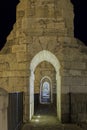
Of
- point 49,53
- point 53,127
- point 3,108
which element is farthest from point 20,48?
point 3,108

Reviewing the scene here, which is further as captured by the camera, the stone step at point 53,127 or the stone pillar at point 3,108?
the stone step at point 53,127

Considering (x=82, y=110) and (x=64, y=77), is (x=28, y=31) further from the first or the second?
(x=82, y=110)

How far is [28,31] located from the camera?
1295cm

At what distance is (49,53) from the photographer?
13039 millimetres

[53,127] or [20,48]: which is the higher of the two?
[20,48]

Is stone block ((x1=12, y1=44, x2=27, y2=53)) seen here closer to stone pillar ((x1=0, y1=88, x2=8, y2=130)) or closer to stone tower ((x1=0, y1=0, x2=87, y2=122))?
stone tower ((x1=0, y1=0, x2=87, y2=122))

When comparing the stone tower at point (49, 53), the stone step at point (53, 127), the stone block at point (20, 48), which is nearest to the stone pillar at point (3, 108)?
the stone step at point (53, 127)

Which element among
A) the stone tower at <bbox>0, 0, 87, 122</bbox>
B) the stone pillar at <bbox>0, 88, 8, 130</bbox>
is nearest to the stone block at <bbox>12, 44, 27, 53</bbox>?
the stone tower at <bbox>0, 0, 87, 122</bbox>

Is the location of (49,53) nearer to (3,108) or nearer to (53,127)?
(53,127)

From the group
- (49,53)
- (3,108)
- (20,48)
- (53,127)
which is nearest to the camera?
(3,108)

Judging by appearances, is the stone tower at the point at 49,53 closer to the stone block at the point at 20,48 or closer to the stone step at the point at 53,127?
the stone block at the point at 20,48

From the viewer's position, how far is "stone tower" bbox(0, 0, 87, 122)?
1268cm

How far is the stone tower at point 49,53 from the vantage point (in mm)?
12680

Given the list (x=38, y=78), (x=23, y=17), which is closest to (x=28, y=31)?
(x=23, y=17)
